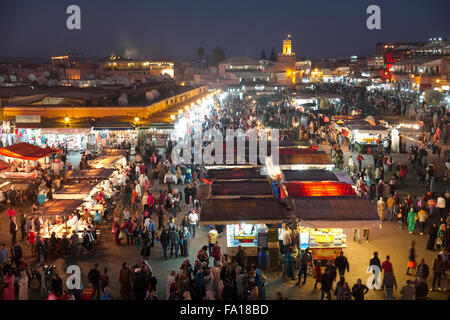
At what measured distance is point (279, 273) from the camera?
967 centimetres

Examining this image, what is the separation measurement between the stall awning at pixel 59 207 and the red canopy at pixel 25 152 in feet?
18.5

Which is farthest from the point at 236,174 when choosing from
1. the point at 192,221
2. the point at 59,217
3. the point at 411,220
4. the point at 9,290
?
the point at 9,290

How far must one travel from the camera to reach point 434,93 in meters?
35.9

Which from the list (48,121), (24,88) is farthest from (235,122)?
(24,88)

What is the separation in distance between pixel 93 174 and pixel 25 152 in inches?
158

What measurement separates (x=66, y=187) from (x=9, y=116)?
13.8 metres

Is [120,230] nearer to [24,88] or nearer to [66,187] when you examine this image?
[66,187]

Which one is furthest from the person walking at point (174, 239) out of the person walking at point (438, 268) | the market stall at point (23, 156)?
the market stall at point (23, 156)

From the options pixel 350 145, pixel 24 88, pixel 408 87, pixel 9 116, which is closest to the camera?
pixel 350 145

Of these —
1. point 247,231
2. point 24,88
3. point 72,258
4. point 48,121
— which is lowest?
point 72,258

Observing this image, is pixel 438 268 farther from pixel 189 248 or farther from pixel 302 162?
pixel 302 162

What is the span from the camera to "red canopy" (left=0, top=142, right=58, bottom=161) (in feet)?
54.4

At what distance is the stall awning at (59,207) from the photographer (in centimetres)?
1102

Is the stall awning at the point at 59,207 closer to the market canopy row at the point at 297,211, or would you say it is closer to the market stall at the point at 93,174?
the market stall at the point at 93,174
